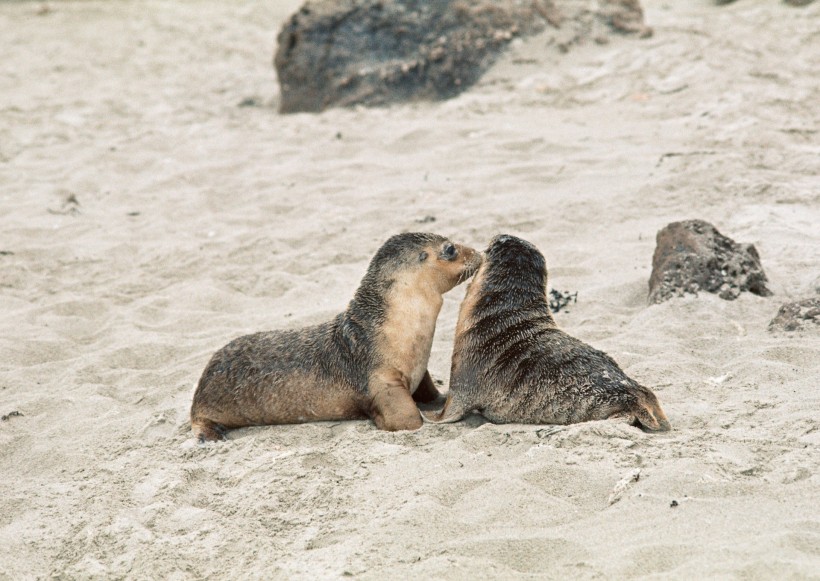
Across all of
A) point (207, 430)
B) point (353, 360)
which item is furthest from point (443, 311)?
point (207, 430)

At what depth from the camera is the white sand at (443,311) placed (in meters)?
3.79

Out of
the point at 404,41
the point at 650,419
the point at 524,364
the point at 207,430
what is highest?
the point at 404,41

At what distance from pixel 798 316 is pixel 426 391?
2037mm

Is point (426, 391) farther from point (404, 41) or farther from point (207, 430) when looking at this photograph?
point (404, 41)

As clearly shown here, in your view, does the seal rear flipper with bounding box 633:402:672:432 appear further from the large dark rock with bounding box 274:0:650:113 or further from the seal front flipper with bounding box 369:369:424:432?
the large dark rock with bounding box 274:0:650:113

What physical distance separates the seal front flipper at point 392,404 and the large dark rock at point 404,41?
6675 mm

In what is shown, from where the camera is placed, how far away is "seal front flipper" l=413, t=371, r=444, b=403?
539 centimetres

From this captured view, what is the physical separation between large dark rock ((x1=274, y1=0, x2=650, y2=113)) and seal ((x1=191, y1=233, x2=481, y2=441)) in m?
6.07

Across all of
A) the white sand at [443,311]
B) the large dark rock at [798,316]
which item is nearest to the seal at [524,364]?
the white sand at [443,311]

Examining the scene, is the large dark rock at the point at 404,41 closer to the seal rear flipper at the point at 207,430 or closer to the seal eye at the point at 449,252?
the seal eye at the point at 449,252

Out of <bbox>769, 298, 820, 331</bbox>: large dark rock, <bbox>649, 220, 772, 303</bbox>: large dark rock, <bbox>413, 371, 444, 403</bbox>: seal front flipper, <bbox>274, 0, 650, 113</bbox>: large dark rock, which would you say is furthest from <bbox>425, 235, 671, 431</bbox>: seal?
<bbox>274, 0, 650, 113</bbox>: large dark rock

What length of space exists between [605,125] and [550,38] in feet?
6.91

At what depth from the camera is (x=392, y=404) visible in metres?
4.96

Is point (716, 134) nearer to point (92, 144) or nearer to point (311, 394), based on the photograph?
point (311, 394)
